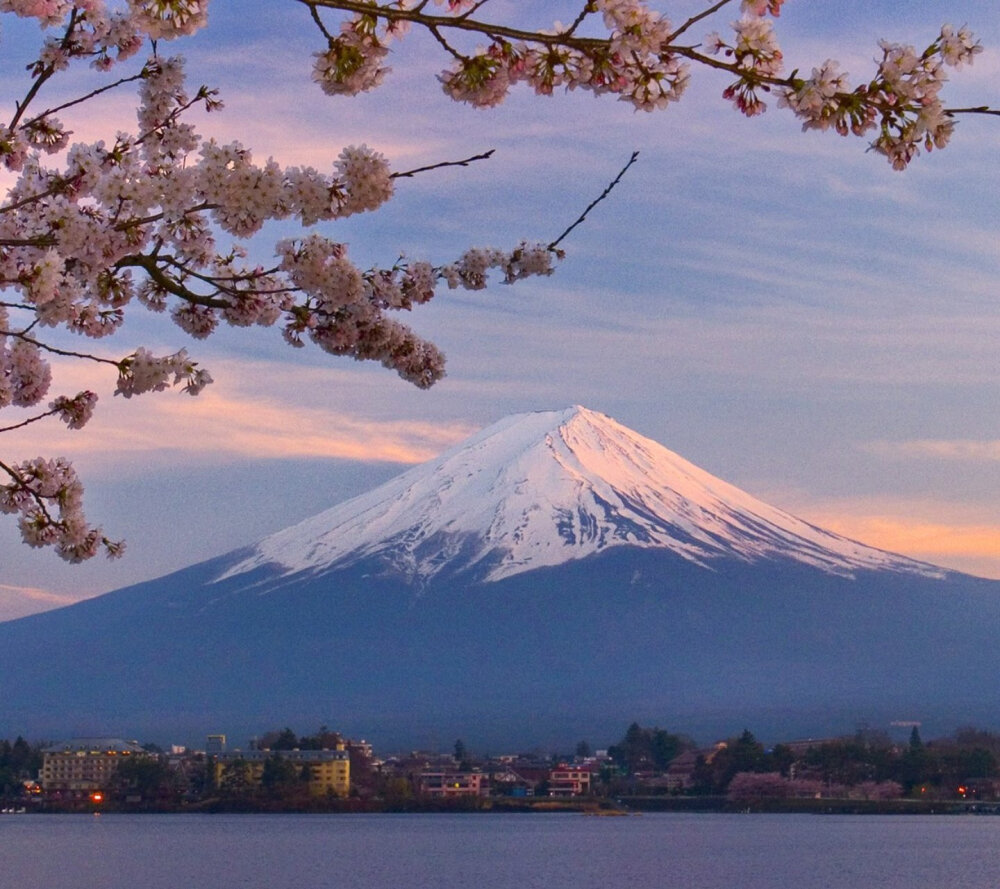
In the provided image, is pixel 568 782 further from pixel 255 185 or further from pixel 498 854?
pixel 255 185

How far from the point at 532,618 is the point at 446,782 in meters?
68.9

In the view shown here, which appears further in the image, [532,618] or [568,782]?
[532,618]

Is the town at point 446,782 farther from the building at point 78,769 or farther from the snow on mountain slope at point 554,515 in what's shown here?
the snow on mountain slope at point 554,515

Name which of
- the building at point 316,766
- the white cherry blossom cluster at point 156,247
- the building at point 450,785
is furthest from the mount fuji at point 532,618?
the white cherry blossom cluster at point 156,247

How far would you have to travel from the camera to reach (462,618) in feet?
476

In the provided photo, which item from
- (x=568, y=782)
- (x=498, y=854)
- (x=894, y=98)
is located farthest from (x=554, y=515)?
(x=894, y=98)

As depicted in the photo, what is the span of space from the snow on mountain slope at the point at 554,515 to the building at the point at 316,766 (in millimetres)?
74745

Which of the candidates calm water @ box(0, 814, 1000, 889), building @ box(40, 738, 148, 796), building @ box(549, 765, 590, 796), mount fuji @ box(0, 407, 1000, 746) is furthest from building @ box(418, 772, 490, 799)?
mount fuji @ box(0, 407, 1000, 746)

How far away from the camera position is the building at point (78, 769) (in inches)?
3002

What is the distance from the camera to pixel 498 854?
44.5 metres

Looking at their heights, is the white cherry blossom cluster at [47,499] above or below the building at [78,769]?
above

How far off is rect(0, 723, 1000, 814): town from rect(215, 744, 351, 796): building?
0.20 ft

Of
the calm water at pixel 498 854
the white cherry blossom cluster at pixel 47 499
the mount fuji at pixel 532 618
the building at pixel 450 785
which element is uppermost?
the mount fuji at pixel 532 618

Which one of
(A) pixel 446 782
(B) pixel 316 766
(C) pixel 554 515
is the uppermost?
(C) pixel 554 515
